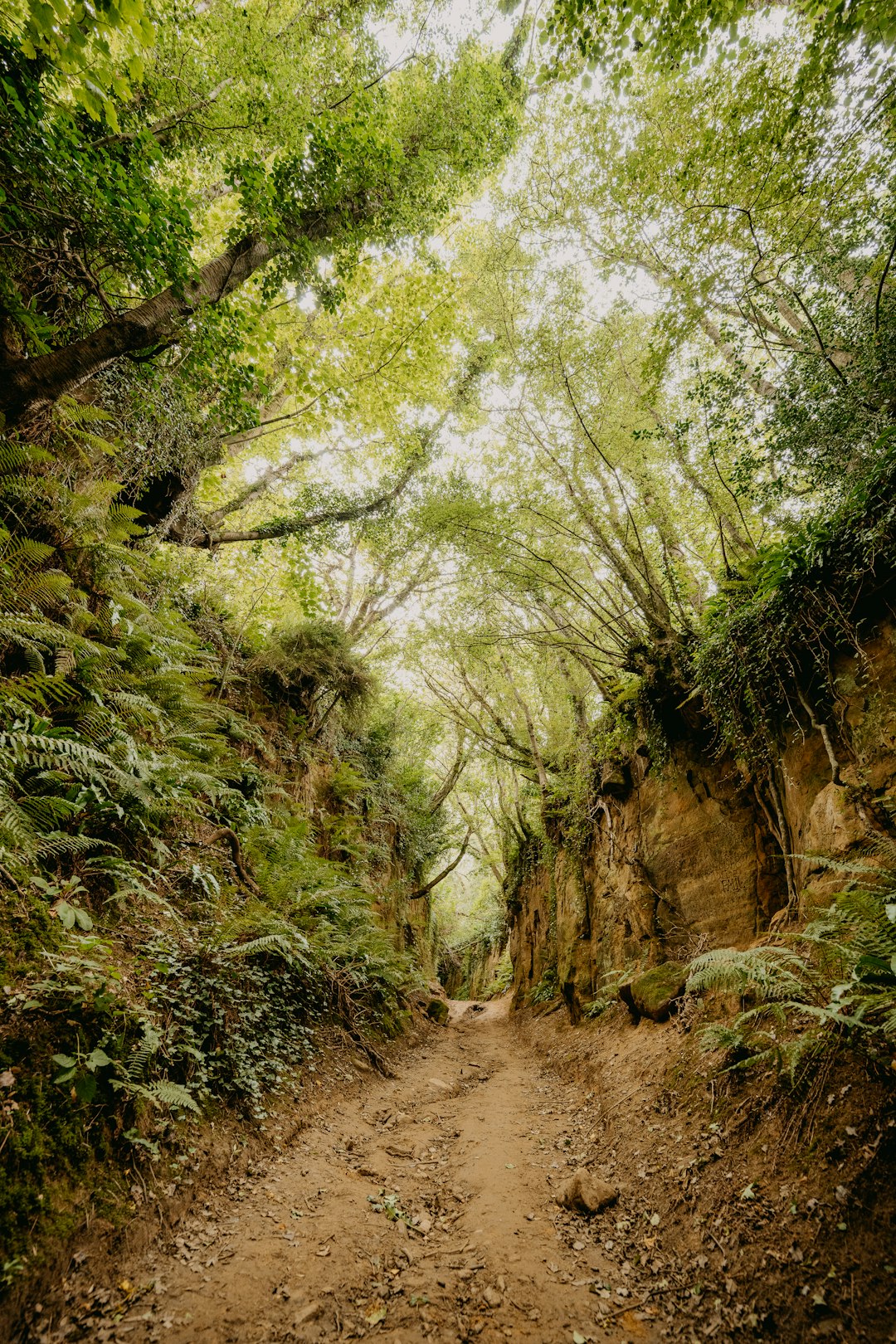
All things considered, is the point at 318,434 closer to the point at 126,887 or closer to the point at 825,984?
the point at 126,887

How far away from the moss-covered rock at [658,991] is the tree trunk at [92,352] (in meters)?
8.91

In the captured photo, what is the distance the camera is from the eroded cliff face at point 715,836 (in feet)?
13.6

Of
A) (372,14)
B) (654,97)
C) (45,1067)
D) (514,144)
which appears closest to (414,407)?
(514,144)

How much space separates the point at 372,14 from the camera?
754cm

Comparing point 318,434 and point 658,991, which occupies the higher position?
point 318,434

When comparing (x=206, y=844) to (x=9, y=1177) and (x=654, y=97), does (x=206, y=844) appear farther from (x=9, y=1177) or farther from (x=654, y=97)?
(x=654, y=97)

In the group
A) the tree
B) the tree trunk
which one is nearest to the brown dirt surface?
the tree trunk

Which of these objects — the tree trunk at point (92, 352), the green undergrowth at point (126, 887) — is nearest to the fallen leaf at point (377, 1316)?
the green undergrowth at point (126, 887)

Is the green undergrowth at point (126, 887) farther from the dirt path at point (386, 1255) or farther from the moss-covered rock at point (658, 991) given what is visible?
the moss-covered rock at point (658, 991)

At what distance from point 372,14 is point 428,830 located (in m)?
18.1

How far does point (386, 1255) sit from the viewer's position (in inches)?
117

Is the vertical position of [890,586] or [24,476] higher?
[24,476]

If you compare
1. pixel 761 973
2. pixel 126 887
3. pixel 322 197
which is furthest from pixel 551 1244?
pixel 322 197

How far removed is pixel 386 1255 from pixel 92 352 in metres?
7.69
